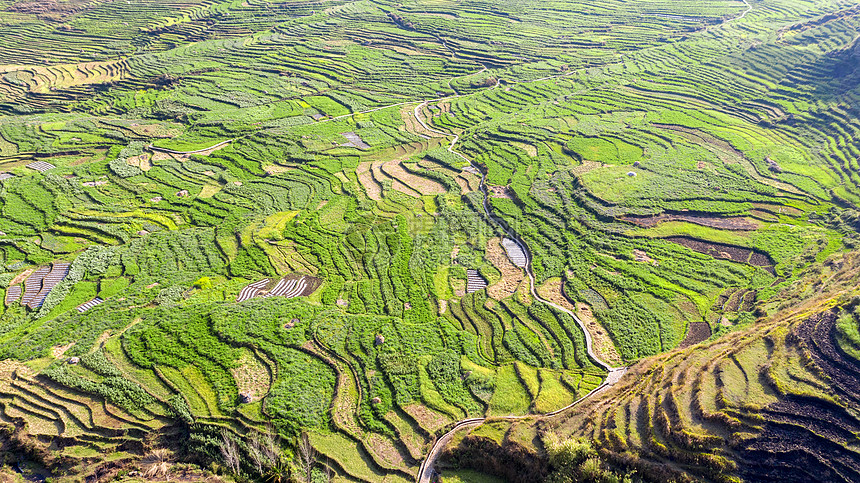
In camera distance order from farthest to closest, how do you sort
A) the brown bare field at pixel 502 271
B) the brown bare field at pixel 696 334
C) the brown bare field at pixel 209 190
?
1. the brown bare field at pixel 209 190
2. the brown bare field at pixel 502 271
3. the brown bare field at pixel 696 334

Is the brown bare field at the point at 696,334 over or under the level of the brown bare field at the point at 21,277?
over

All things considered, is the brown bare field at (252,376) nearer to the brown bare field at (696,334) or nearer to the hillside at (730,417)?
the hillside at (730,417)

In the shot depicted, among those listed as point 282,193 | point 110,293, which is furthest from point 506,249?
point 110,293

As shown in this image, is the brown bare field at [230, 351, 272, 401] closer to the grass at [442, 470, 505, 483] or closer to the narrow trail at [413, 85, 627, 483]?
the narrow trail at [413, 85, 627, 483]

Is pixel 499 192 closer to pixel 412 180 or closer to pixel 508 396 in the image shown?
pixel 412 180

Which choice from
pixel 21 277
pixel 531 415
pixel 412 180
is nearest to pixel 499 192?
pixel 412 180

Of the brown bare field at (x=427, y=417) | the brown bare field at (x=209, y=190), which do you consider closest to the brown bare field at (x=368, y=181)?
the brown bare field at (x=209, y=190)

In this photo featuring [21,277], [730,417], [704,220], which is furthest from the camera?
[704,220]

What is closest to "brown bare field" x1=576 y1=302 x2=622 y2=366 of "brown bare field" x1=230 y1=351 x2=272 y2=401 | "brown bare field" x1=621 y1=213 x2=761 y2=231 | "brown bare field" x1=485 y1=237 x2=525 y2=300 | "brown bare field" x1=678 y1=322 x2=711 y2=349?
"brown bare field" x1=678 y1=322 x2=711 y2=349

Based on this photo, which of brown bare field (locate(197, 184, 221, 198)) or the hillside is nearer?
the hillside
